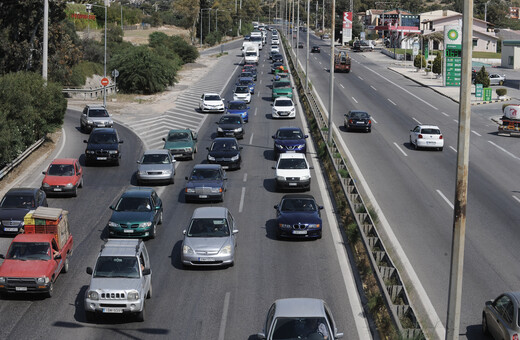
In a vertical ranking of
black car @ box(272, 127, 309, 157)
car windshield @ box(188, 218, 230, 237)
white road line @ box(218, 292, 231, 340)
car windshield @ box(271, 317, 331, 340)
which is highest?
black car @ box(272, 127, 309, 157)

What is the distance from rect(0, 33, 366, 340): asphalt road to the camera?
54.7ft

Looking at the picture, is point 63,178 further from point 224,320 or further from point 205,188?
point 224,320

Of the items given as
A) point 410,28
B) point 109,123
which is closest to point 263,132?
point 109,123

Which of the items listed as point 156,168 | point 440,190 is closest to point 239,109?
point 156,168

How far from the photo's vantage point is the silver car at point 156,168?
105 feet

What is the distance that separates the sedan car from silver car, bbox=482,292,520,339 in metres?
3.38

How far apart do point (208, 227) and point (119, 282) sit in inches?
196

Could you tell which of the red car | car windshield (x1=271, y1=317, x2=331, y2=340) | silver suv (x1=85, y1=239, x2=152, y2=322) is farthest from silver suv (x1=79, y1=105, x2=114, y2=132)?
car windshield (x1=271, y1=317, x2=331, y2=340)

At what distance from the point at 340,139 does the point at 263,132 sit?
6.08 metres

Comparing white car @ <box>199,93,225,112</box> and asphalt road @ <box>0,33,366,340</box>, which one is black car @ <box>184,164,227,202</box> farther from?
white car @ <box>199,93,225,112</box>

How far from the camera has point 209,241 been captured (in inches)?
827

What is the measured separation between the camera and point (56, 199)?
99.1 feet

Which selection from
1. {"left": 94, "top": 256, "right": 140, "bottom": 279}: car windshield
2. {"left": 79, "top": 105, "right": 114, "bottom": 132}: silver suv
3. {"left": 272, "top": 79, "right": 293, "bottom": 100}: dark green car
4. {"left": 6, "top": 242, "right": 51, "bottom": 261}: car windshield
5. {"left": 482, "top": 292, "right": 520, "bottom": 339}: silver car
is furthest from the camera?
{"left": 272, "top": 79, "right": 293, "bottom": 100}: dark green car

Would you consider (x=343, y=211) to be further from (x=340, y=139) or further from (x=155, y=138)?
(x=155, y=138)
